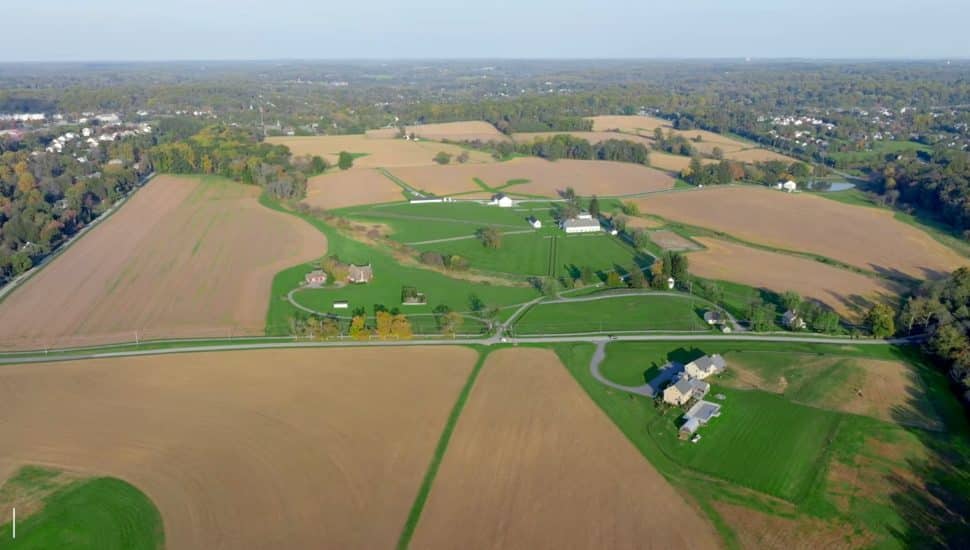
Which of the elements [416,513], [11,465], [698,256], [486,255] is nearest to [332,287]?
[486,255]

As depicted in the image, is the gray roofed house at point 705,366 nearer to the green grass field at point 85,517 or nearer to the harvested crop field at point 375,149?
the green grass field at point 85,517

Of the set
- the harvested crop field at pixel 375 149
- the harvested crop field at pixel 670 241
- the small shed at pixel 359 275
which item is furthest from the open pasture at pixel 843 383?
the harvested crop field at pixel 375 149

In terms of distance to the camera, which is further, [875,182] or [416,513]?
[875,182]

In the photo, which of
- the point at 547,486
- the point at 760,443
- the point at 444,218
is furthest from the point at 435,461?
the point at 444,218

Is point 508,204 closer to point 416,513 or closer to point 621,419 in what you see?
point 621,419

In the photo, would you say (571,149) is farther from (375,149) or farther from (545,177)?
(375,149)

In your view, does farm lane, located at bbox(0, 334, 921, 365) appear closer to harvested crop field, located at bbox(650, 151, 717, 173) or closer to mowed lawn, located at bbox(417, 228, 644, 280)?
mowed lawn, located at bbox(417, 228, 644, 280)
